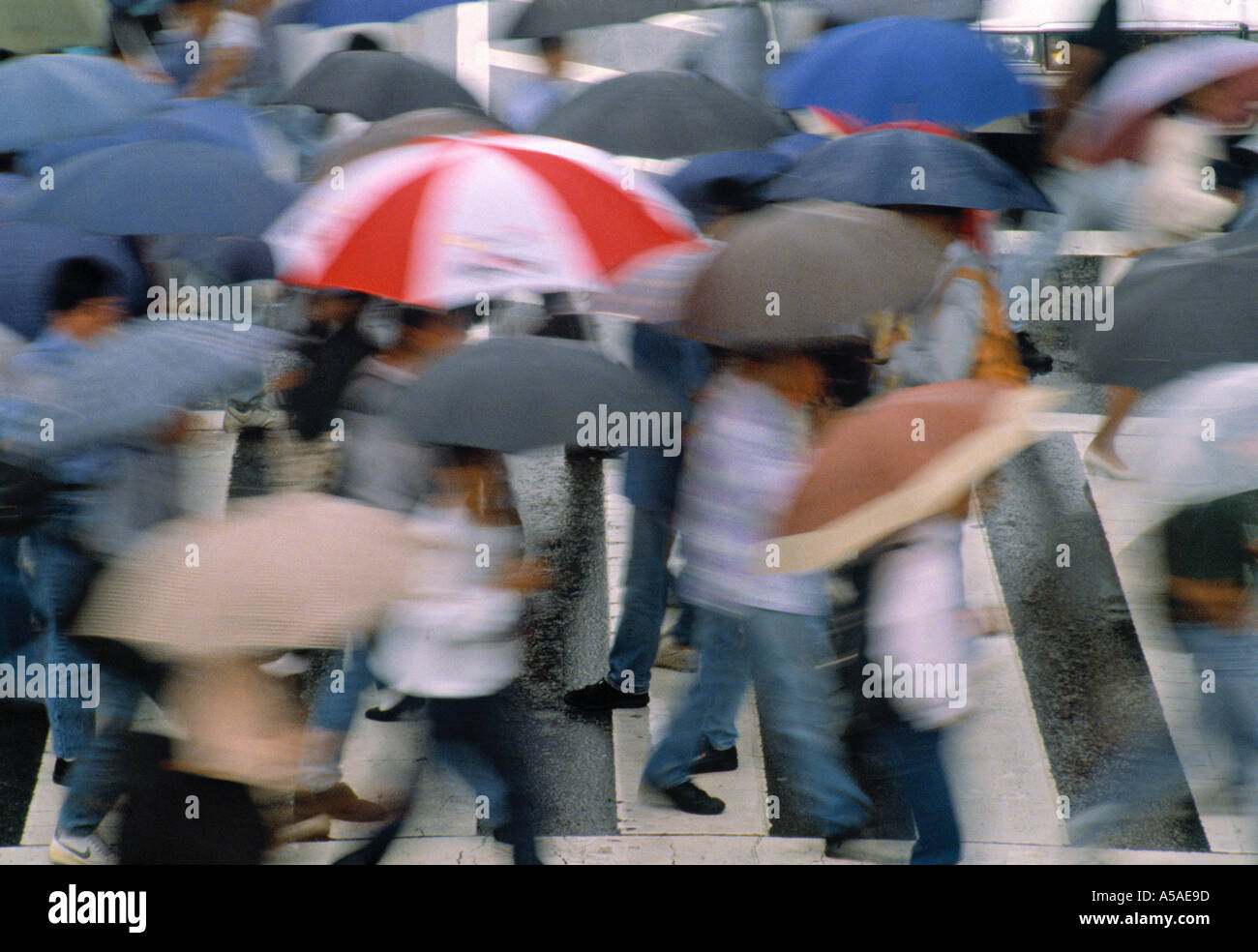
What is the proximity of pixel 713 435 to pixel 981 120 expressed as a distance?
330cm

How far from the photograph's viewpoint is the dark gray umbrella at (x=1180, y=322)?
492 centimetres

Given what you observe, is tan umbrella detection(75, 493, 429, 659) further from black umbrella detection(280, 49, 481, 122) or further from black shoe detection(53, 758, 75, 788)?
black umbrella detection(280, 49, 481, 122)

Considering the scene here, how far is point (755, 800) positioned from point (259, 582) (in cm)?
277

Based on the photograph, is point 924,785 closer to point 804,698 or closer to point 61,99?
point 804,698

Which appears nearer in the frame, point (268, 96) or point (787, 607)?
point (787, 607)

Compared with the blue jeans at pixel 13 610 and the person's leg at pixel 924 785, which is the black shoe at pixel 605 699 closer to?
the person's leg at pixel 924 785

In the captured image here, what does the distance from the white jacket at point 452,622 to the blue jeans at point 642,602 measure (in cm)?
152

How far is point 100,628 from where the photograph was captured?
12.4ft

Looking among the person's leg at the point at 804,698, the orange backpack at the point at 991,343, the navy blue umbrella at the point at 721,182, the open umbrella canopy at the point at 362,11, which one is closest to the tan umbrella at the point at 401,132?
the navy blue umbrella at the point at 721,182

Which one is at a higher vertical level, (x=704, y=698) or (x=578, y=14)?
(x=578, y=14)

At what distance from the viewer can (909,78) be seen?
7598 millimetres

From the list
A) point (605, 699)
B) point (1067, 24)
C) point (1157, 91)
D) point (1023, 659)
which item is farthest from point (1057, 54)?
point (605, 699)
